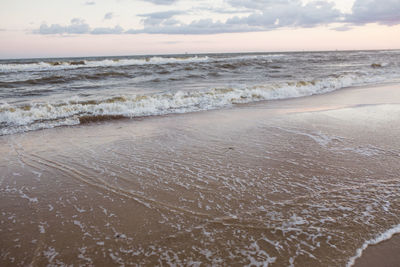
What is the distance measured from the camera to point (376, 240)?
8.11 ft

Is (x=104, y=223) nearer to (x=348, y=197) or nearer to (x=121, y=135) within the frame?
(x=348, y=197)

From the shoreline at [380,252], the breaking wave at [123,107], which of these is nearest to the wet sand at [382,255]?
the shoreline at [380,252]

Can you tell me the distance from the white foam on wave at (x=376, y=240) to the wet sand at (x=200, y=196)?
0.03 m

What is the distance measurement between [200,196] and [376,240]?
Answer: 1744 millimetres

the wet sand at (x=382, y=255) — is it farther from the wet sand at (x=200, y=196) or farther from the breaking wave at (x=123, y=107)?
the breaking wave at (x=123, y=107)

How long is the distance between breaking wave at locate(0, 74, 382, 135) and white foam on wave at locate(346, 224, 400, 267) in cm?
675

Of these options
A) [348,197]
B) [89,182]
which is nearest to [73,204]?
[89,182]

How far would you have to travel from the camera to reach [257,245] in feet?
8.01

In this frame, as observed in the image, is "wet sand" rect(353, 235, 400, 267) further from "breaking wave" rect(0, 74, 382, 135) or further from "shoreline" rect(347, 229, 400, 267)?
"breaking wave" rect(0, 74, 382, 135)

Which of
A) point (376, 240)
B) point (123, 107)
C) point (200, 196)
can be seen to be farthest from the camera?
point (123, 107)

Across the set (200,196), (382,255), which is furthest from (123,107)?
(382,255)

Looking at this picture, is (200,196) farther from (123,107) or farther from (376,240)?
(123,107)

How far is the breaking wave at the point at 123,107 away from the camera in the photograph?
739cm

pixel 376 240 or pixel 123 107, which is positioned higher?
pixel 123 107
